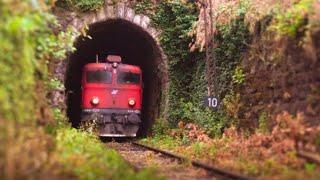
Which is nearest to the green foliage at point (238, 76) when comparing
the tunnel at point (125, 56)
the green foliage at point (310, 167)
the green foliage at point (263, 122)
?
the green foliage at point (263, 122)

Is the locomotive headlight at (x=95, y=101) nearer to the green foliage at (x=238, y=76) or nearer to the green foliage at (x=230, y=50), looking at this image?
the green foliage at (x=230, y=50)

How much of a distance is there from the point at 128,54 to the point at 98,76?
16.2 feet

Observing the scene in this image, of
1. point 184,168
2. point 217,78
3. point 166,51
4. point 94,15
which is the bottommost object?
point 184,168

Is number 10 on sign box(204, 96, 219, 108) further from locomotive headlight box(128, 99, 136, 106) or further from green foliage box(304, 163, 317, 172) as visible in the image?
green foliage box(304, 163, 317, 172)

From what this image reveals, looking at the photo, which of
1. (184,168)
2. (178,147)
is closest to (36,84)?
(184,168)

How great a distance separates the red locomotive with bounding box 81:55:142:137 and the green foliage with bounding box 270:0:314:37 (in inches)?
357

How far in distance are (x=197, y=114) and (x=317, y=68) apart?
665cm

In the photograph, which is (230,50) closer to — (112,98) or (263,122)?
(263,122)

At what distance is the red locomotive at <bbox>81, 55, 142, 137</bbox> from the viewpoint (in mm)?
18594

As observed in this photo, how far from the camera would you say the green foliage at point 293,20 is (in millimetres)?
9789

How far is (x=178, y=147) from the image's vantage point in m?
13.7

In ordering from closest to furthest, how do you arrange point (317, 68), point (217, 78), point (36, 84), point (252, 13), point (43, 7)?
point (43, 7)
point (36, 84)
point (317, 68)
point (252, 13)
point (217, 78)

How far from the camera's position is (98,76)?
19.2 m

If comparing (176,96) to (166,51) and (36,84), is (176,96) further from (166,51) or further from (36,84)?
(36,84)
